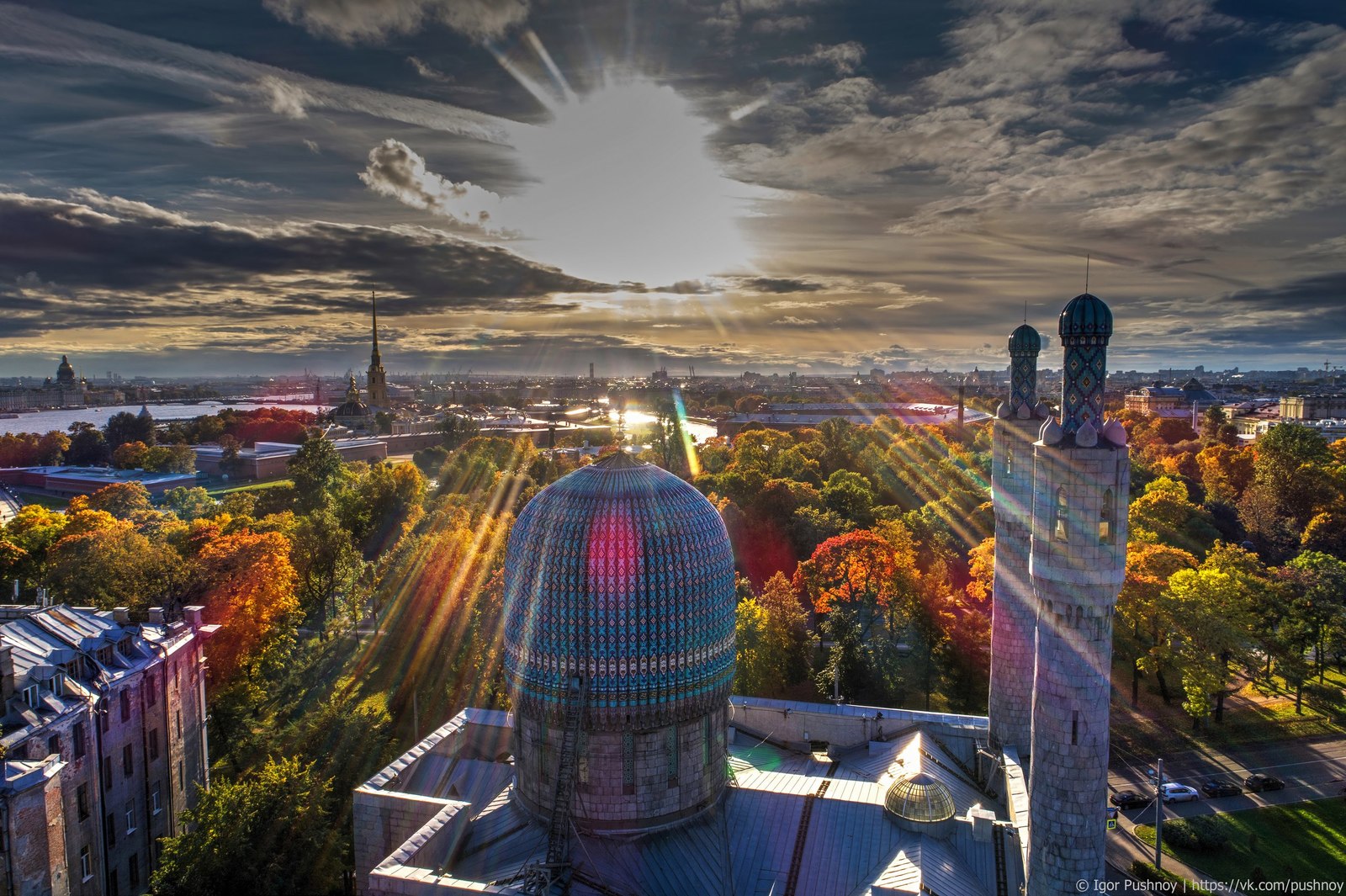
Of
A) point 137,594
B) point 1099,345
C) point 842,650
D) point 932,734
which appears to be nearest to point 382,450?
point 137,594

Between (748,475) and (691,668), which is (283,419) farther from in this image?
(691,668)

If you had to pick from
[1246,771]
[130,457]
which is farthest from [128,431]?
[1246,771]

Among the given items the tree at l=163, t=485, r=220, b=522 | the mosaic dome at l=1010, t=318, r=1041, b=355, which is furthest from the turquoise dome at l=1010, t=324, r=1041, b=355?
the tree at l=163, t=485, r=220, b=522

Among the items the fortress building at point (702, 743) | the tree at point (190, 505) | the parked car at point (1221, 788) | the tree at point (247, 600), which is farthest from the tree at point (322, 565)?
the parked car at point (1221, 788)

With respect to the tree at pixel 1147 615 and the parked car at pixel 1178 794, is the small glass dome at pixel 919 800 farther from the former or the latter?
the tree at pixel 1147 615

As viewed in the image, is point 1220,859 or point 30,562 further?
point 30,562

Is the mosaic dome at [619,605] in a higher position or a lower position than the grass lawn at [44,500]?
higher

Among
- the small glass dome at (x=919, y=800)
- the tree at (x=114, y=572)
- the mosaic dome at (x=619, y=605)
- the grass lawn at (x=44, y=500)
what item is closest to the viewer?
the mosaic dome at (x=619, y=605)

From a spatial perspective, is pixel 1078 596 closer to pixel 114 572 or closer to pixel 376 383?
pixel 114 572
